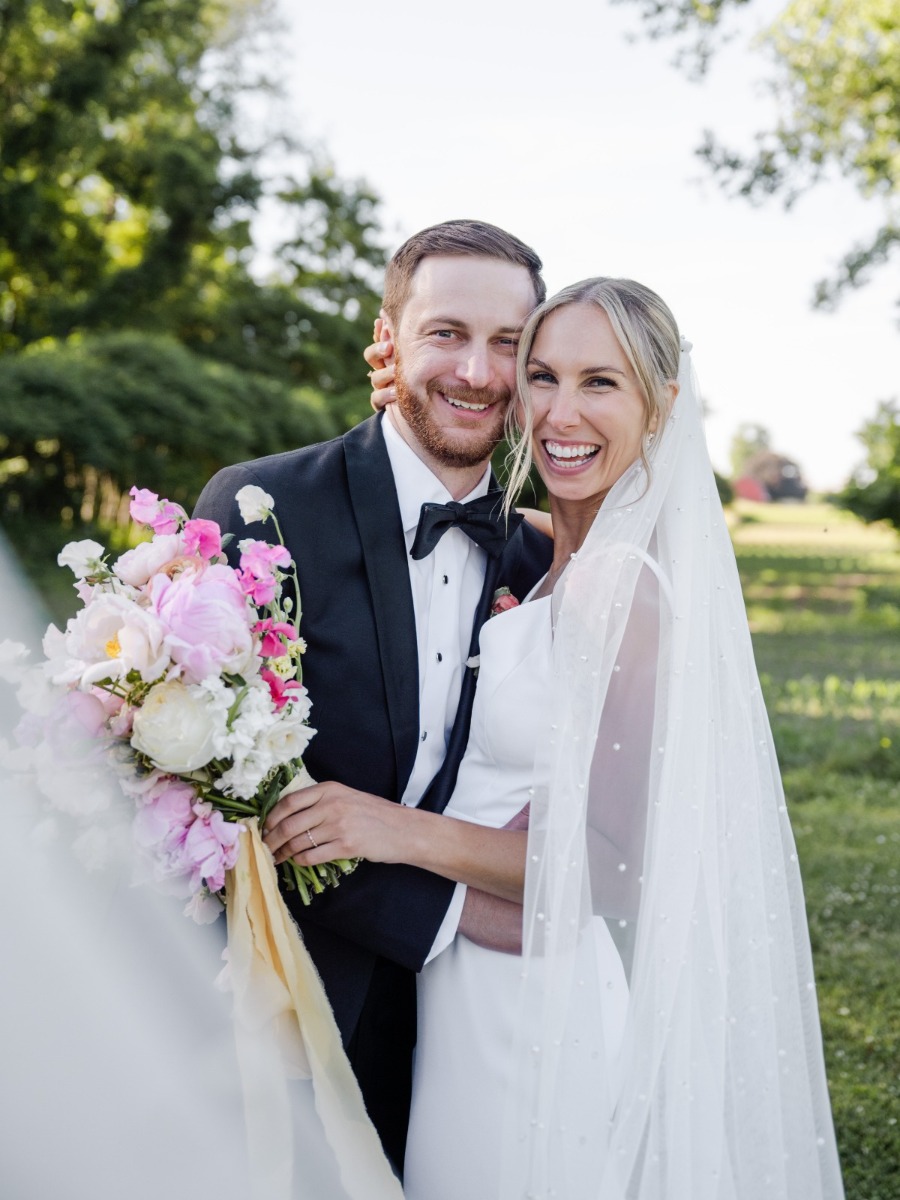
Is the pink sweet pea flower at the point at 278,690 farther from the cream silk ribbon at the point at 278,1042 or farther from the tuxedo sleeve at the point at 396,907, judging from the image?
the tuxedo sleeve at the point at 396,907

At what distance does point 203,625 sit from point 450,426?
1224 mm

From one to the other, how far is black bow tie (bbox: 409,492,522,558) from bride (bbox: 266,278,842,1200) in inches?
11.3

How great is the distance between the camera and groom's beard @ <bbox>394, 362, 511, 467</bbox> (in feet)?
10.4

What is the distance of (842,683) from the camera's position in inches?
514

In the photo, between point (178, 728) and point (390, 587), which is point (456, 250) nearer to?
point (390, 587)

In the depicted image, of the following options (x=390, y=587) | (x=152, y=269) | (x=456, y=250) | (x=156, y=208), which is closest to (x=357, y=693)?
(x=390, y=587)

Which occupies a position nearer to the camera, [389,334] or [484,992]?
[484,992]

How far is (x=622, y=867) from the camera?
97.4 inches

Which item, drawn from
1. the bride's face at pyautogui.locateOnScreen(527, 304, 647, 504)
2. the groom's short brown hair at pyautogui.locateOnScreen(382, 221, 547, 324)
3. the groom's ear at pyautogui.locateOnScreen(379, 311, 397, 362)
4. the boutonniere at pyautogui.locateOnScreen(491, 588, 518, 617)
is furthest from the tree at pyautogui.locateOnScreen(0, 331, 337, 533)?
the bride's face at pyautogui.locateOnScreen(527, 304, 647, 504)

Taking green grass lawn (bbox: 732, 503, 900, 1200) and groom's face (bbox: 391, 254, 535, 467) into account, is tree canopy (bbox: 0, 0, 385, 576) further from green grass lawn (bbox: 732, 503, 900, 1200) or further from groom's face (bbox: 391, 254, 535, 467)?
groom's face (bbox: 391, 254, 535, 467)

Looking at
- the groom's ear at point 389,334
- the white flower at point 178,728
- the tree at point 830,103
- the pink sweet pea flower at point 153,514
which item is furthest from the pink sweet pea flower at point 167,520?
the tree at point 830,103

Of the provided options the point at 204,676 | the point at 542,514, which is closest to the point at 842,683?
the point at 542,514

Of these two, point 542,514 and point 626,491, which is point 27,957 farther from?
point 626,491

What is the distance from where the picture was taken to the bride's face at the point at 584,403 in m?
2.87
